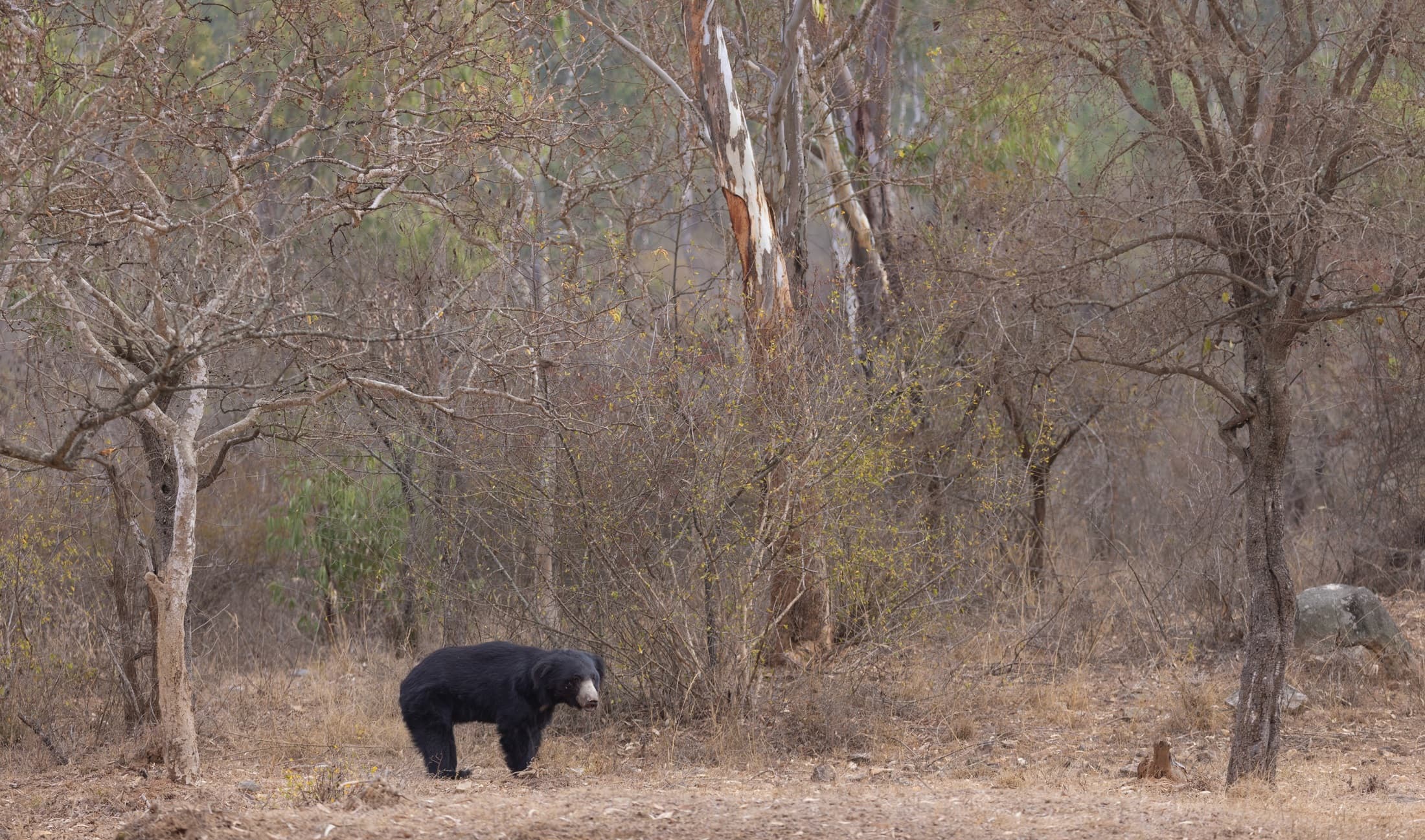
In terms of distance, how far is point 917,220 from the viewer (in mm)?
15445

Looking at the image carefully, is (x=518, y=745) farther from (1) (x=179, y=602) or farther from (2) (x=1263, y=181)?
(2) (x=1263, y=181)

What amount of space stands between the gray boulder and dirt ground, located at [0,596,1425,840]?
0.78 feet

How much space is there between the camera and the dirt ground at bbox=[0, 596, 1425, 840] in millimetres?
Result: 6312

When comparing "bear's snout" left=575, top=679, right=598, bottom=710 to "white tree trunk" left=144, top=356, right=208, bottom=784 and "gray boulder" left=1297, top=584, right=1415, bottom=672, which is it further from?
"gray boulder" left=1297, top=584, right=1415, bottom=672

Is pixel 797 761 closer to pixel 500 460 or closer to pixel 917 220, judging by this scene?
pixel 500 460

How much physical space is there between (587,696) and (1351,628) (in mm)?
7247

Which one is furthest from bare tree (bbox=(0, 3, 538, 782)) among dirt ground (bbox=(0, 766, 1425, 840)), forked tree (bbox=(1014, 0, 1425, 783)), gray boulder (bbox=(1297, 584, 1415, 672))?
gray boulder (bbox=(1297, 584, 1415, 672))

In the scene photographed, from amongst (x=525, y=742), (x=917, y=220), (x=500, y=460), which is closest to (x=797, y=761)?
(x=525, y=742)

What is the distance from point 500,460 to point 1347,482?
37.3 ft

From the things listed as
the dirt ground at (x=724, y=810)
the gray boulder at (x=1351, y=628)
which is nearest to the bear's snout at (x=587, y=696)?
the dirt ground at (x=724, y=810)

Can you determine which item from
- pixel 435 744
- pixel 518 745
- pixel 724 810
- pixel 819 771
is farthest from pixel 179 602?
pixel 819 771

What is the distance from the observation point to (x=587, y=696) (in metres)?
7.77

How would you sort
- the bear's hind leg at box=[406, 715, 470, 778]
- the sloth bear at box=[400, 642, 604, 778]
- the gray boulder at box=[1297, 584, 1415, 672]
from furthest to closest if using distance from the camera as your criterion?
the gray boulder at box=[1297, 584, 1415, 672]
the bear's hind leg at box=[406, 715, 470, 778]
the sloth bear at box=[400, 642, 604, 778]

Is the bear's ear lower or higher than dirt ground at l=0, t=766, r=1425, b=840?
higher
